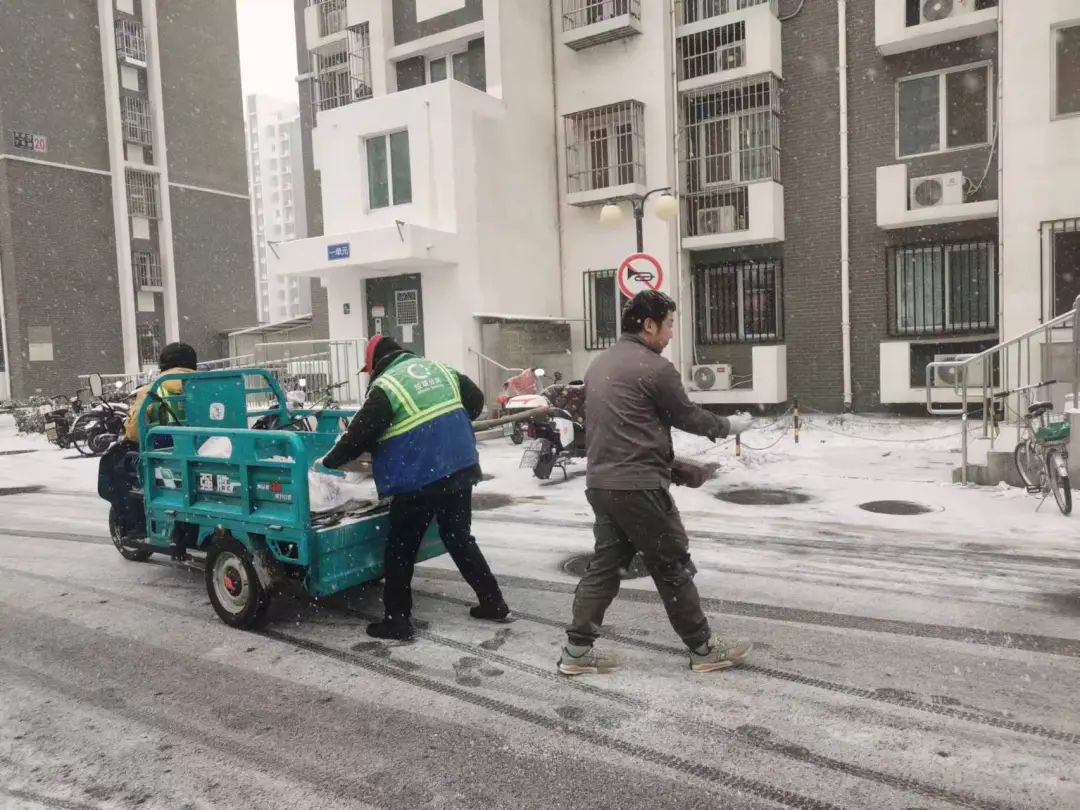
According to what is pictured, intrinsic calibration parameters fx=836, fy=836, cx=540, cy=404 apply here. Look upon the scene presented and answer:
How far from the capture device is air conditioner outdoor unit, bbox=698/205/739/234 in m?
17.2

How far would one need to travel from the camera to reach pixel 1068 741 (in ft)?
11.1

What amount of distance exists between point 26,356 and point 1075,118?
29092mm

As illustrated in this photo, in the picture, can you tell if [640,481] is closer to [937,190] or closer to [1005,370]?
[1005,370]

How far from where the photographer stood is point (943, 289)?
50.9 ft

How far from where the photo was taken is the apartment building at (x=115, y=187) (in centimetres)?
2755

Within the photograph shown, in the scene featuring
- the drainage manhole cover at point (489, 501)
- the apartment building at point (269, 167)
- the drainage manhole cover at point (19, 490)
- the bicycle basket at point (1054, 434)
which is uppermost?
the apartment building at point (269, 167)

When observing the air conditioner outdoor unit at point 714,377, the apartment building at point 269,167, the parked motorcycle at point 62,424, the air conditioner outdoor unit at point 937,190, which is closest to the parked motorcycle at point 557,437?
the air conditioner outdoor unit at point 714,377

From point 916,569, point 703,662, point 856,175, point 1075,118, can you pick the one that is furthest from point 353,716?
point 856,175

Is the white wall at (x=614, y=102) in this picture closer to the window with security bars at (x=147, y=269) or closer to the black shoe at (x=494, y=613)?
the black shoe at (x=494, y=613)

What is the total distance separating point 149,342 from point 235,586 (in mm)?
29430

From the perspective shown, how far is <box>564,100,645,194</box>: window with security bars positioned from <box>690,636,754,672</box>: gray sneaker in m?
14.3

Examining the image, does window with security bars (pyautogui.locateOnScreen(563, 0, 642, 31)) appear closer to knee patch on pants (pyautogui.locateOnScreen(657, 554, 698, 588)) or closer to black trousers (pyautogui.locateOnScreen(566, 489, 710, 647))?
black trousers (pyautogui.locateOnScreen(566, 489, 710, 647))

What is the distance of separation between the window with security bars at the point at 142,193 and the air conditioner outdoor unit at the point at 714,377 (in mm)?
23432

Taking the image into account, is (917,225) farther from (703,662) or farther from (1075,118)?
(703,662)
